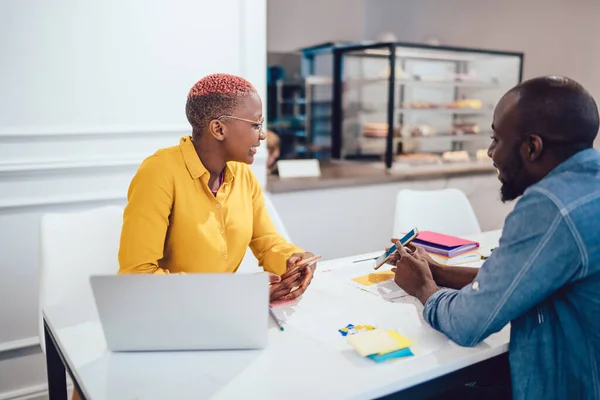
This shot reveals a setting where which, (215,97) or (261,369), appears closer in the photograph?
(261,369)

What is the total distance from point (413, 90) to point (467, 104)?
1.44ft

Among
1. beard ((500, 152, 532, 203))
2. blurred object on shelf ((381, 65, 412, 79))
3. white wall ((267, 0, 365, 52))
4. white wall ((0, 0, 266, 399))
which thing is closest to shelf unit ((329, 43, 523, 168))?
blurred object on shelf ((381, 65, 412, 79))

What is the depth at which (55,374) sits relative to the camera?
1442 millimetres

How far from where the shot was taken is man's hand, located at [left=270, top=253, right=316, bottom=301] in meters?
1.42

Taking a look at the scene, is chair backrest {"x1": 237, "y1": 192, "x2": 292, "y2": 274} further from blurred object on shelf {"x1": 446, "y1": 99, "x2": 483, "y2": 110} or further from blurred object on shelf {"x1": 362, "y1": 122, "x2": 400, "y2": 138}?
blurred object on shelf {"x1": 446, "y1": 99, "x2": 483, "y2": 110}

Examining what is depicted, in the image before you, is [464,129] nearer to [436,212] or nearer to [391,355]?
[436,212]

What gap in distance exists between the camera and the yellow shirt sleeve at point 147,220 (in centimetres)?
143

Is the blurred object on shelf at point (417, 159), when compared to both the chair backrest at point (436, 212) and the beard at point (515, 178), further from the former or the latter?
the beard at point (515, 178)

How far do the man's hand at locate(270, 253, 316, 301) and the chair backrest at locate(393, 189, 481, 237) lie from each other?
1.05 metres

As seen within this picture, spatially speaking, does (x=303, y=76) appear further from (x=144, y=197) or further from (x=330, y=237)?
Answer: (x=144, y=197)

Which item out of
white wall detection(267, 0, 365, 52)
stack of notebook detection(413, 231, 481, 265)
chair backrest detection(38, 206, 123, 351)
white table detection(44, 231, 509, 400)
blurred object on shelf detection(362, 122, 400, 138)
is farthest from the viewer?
white wall detection(267, 0, 365, 52)

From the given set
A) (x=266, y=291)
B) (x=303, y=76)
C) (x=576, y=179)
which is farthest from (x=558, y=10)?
(x=266, y=291)

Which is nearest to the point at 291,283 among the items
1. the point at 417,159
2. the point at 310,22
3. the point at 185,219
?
the point at 185,219

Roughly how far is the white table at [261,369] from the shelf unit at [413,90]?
113 inches
